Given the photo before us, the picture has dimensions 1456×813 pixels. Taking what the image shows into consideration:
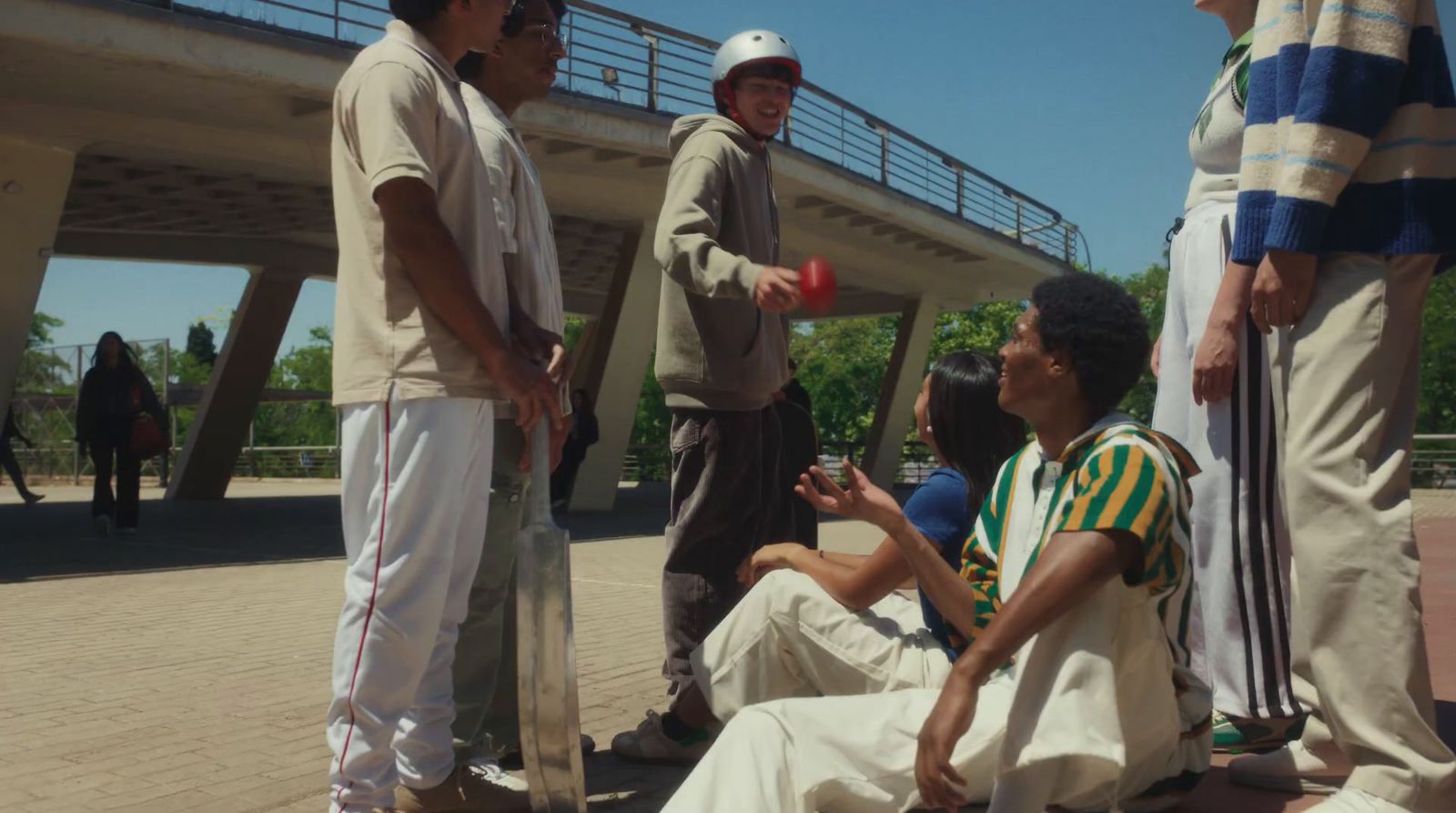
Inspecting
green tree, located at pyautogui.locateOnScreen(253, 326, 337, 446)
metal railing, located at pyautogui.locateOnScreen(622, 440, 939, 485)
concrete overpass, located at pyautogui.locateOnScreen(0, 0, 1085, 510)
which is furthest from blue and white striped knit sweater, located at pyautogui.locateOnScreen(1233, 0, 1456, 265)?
green tree, located at pyautogui.locateOnScreen(253, 326, 337, 446)

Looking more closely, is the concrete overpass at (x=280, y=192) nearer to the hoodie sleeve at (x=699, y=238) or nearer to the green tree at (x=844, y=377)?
the hoodie sleeve at (x=699, y=238)

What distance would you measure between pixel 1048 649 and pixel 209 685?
3.67 metres

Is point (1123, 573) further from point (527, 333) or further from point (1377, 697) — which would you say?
point (527, 333)

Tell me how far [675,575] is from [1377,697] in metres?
1.89

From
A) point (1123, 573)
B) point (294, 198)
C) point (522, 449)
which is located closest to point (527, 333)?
point (522, 449)

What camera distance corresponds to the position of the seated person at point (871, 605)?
3180 mm

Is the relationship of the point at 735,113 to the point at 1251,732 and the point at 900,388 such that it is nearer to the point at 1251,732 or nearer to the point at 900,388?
the point at 1251,732

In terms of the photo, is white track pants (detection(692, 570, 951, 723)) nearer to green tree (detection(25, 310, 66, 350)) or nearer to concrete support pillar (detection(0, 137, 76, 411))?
concrete support pillar (detection(0, 137, 76, 411))

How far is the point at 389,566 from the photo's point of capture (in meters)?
2.76

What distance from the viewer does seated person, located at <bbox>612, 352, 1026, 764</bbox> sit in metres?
3.18

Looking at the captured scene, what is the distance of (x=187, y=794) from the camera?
339cm

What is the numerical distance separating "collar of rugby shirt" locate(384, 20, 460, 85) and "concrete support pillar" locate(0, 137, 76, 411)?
1241 cm

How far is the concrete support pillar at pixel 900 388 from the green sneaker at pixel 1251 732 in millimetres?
22022

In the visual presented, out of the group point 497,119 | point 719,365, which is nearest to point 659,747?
point 719,365
